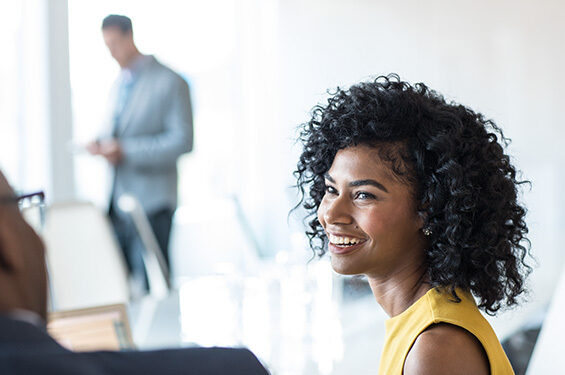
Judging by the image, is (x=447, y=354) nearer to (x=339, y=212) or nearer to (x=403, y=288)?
(x=403, y=288)

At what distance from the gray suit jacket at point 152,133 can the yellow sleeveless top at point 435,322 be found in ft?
8.97

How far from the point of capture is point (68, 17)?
16.7ft

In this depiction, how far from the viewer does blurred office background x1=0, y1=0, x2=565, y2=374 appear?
4.69 meters

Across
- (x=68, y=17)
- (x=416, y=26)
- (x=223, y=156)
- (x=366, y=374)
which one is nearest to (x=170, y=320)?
(x=366, y=374)

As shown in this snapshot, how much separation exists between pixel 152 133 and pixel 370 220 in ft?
9.25

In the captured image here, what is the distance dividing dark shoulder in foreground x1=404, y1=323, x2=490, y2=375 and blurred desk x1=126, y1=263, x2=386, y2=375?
223cm

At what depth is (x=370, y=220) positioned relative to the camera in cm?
121

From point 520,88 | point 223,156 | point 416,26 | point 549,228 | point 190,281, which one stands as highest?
point 416,26

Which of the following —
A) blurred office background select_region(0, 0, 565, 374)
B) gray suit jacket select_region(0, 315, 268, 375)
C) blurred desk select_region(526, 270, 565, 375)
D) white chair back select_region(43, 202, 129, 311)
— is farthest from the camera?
blurred office background select_region(0, 0, 565, 374)

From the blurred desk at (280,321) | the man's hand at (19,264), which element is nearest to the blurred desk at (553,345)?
the man's hand at (19,264)

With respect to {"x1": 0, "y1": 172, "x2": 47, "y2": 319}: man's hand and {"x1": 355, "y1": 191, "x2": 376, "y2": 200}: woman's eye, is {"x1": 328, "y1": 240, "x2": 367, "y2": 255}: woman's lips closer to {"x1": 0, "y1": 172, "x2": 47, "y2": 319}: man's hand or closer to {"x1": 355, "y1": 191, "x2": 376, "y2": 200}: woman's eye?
{"x1": 355, "y1": 191, "x2": 376, "y2": 200}: woman's eye

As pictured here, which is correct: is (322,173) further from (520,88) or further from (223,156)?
(223,156)

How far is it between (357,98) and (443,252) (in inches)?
11.8

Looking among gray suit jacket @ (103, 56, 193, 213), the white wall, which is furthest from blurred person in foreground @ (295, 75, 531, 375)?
the white wall
